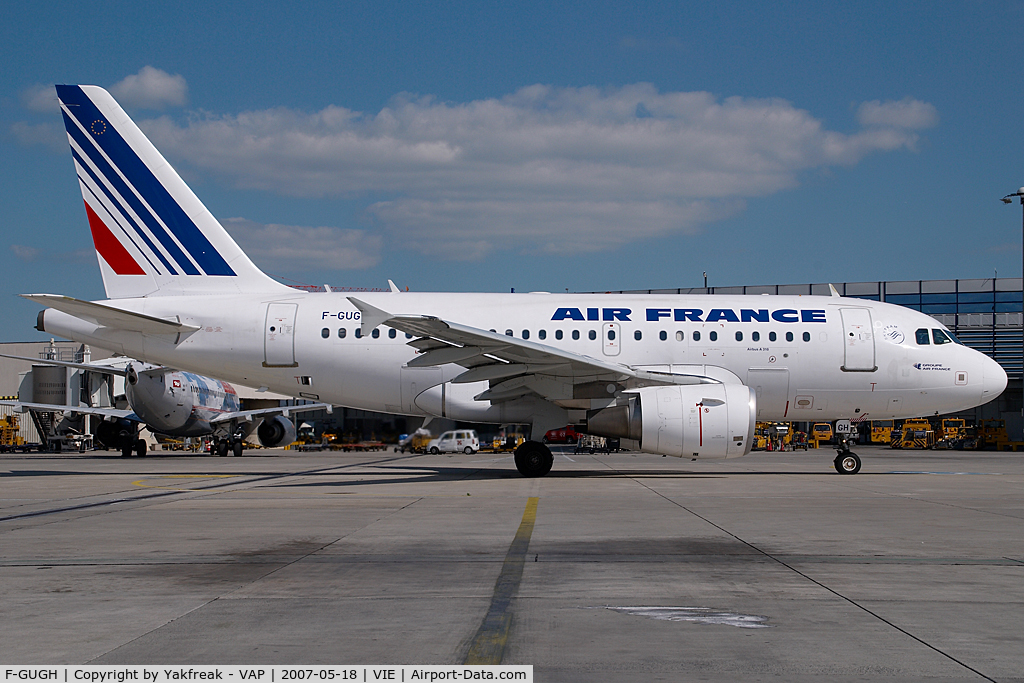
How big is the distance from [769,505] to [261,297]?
41.6ft

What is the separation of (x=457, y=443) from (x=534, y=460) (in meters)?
20.9

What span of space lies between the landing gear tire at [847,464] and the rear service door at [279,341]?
13.1m

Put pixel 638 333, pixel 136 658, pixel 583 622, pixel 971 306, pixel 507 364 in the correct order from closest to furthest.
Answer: pixel 136 658, pixel 583 622, pixel 507 364, pixel 638 333, pixel 971 306

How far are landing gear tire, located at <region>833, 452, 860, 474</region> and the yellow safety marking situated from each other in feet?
45.8

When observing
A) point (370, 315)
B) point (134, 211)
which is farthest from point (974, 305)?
point (134, 211)

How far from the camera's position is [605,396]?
59.3ft

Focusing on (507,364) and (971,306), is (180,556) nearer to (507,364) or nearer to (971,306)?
(507,364)

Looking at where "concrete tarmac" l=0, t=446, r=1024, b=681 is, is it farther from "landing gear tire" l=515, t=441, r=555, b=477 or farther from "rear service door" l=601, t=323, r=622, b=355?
"rear service door" l=601, t=323, r=622, b=355

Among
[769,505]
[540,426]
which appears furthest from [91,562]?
[540,426]

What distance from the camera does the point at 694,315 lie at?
19672 millimetres

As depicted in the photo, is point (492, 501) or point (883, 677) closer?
point (883, 677)

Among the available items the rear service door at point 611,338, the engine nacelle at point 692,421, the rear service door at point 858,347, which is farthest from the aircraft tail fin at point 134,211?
the rear service door at point 858,347

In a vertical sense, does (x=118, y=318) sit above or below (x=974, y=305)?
below

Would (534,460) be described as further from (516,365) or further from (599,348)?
(599,348)
